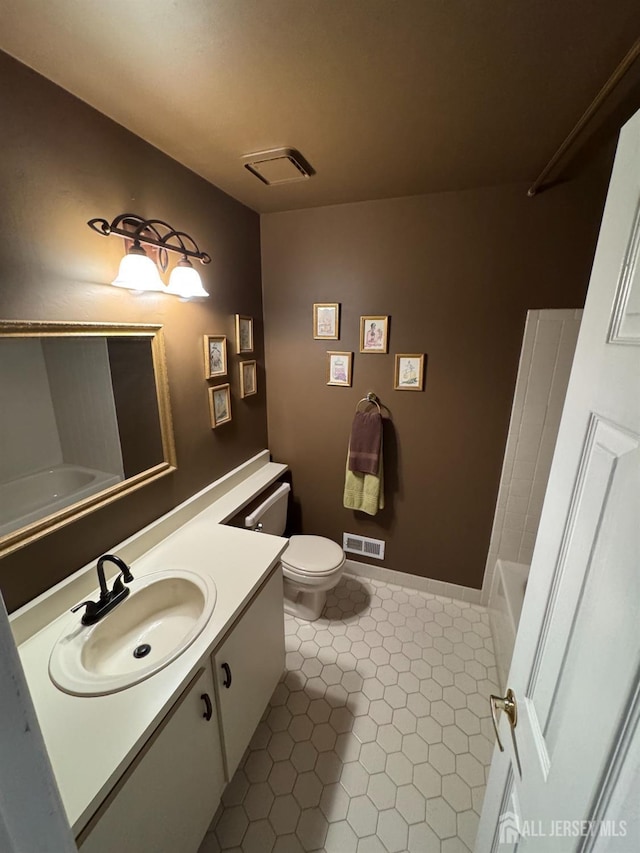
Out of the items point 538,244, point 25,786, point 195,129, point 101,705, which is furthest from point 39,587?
point 538,244

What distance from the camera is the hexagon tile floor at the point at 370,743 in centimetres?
119

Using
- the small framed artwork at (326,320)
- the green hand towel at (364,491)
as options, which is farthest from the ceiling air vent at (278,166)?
the green hand towel at (364,491)

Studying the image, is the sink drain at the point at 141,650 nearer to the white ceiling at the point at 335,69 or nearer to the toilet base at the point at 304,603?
the toilet base at the point at 304,603

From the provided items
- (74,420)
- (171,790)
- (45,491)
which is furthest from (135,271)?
(171,790)

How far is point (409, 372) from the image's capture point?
196cm

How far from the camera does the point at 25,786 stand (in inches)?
14.9

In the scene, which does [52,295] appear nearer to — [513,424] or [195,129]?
[195,129]

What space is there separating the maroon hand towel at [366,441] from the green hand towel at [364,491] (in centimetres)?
6

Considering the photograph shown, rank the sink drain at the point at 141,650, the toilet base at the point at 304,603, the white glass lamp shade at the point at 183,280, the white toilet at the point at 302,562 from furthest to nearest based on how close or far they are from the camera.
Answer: the toilet base at the point at 304,603 < the white toilet at the point at 302,562 < the white glass lamp shade at the point at 183,280 < the sink drain at the point at 141,650

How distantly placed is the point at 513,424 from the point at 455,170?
124 cm

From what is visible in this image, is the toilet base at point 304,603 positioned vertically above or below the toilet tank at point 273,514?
below

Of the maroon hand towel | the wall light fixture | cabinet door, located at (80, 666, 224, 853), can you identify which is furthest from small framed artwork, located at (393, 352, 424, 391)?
cabinet door, located at (80, 666, 224, 853)

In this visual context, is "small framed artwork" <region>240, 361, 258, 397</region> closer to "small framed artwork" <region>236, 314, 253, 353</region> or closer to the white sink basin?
"small framed artwork" <region>236, 314, 253, 353</region>

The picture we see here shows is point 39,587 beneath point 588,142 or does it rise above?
beneath
